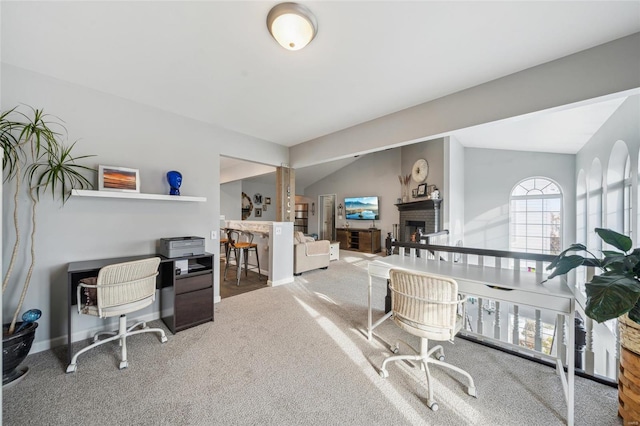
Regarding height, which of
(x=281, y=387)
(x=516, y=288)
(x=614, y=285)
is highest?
(x=614, y=285)

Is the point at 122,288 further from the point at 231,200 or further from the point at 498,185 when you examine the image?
the point at 498,185

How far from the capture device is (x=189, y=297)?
2.69 meters

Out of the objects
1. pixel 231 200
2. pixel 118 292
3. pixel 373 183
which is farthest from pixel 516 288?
pixel 231 200

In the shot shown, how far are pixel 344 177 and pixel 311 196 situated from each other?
71.3 inches

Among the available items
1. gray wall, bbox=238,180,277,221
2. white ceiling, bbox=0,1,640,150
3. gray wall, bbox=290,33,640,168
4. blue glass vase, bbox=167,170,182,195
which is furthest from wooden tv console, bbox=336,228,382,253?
blue glass vase, bbox=167,170,182,195

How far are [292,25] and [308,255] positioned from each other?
4.10 meters

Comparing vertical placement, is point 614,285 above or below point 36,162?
below

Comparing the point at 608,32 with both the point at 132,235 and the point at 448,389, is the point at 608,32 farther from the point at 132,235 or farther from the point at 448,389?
the point at 132,235

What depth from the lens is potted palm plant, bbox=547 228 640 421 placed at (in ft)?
4.19

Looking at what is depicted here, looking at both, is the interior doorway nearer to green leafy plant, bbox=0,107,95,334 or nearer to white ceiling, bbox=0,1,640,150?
white ceiling, bbox=0,1,640,150

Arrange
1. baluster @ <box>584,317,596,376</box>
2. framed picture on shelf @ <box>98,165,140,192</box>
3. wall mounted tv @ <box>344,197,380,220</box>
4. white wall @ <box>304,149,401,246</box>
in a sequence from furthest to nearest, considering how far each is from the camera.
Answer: wall mounted tv @ <box>344,197,380,220</box> → white wall @ <box>304,149,401,246</box> → framed picture on shelf @ <box>98,165,140,192</box> → baluster @ <box>584,317,596,376</box>

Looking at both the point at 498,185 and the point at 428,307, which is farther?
the point at 498,185

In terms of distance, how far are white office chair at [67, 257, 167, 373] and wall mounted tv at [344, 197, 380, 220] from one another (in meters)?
6.92

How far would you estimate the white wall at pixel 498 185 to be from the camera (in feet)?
17.7
